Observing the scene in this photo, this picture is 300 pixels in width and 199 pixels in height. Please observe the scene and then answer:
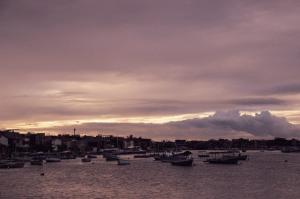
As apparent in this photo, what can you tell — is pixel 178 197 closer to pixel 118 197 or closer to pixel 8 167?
pixel 118 197

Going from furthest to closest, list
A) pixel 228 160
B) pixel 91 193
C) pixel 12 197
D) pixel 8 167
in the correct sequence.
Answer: pixel 228 160, pixel 8 167, pixel 91 193, pixel 12 197

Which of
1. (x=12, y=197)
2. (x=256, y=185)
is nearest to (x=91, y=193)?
(x=12, y=197)

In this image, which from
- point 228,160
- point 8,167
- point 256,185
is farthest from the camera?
point 228,160

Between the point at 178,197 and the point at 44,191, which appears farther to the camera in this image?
the point at 44,191

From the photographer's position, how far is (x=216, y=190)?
68.9 meters

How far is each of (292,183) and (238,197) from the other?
24428 millimetres

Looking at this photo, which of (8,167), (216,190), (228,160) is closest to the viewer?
(216,190)

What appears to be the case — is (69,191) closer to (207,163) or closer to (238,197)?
(238,197)

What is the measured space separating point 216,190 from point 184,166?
69.2 m

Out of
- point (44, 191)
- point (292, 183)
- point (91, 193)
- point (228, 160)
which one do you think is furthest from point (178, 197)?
point (228, 160)

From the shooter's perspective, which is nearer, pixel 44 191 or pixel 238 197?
pixel 238 197

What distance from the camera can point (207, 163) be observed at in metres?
159

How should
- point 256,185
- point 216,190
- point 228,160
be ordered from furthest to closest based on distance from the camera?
point 228,160 → point 256,185 → point 216,190

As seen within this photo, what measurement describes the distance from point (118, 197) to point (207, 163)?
10084 cm
